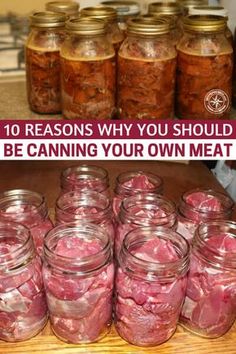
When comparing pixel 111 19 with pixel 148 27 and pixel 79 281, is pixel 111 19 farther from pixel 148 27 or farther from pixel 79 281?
pixel 79 281

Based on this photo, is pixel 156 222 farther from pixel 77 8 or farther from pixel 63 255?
pixel 77 8

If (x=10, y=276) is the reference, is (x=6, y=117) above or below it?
above

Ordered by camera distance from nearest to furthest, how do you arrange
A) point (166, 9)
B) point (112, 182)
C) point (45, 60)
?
point (45, 60) → point (166, 9) → point (112, 182)

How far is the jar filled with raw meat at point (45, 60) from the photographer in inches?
31.8

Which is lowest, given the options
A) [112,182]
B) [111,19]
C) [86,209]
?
[112,182]

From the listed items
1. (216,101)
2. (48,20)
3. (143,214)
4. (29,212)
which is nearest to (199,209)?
(143,214)

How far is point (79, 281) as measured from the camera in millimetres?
710

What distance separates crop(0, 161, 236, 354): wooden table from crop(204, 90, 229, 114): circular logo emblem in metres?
0.36

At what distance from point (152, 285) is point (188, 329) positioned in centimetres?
14

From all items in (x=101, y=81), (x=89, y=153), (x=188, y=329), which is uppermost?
(x=101, y=81)

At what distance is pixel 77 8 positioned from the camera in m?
0.94

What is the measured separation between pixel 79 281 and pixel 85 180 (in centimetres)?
34

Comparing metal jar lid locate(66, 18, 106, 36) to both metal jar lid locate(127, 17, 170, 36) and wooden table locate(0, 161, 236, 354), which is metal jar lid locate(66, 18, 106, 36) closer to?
metal jar lid locate(127, 17, 170, 36)

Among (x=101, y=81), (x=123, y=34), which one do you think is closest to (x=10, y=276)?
(x=101, y=81)
